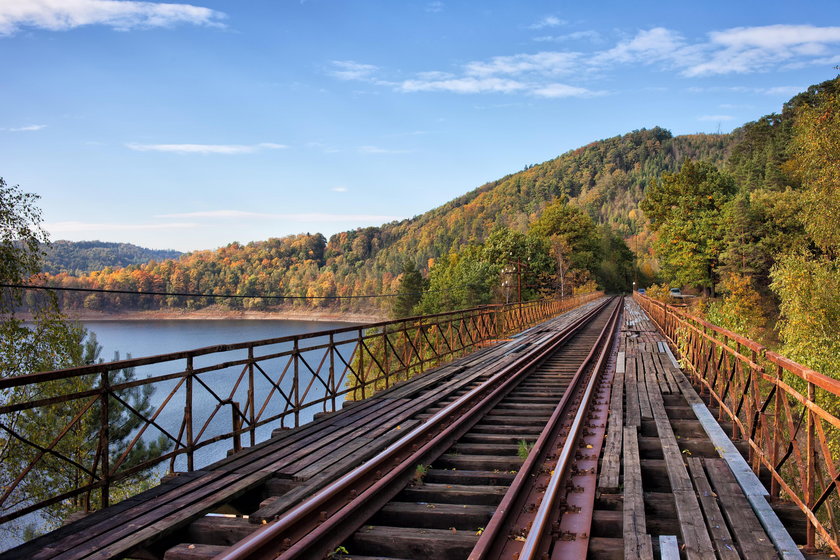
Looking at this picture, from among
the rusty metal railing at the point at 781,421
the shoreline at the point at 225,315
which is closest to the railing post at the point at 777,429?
the rusty metal railing at the point at 781,421

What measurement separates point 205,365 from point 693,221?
150 ft

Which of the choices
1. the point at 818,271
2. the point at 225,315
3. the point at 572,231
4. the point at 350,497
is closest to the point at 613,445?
the point at 350,497

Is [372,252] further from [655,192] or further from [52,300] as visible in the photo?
[52,300]

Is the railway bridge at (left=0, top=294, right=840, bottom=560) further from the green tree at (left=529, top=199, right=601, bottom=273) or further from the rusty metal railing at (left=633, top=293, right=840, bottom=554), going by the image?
the green tree at (left=529, top=199, right=601, bottom=273)

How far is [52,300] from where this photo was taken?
685 inches

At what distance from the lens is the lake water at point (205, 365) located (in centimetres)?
3712

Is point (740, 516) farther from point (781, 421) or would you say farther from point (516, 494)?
point (516, 494)

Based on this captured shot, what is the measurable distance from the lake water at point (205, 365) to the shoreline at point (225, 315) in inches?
56.6

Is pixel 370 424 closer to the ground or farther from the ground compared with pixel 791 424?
closer to the ground

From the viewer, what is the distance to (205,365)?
50188mm

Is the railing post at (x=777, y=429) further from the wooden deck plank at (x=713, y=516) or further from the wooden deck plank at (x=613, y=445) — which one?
the wooden deck plank at (x=613, y=445)

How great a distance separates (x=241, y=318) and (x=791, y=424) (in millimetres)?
115012

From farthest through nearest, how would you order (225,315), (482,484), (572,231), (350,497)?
(225,315) < (572,231) < (482,484) < (350,497)

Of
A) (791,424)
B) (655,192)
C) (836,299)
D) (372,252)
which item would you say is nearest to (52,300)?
(791,424)
